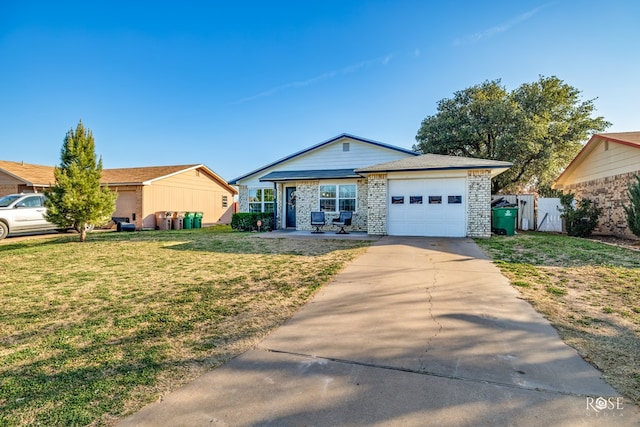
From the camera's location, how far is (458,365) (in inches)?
105

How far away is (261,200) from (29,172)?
52.9 feet

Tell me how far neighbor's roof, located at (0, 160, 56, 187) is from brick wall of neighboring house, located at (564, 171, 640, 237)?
92.5ft

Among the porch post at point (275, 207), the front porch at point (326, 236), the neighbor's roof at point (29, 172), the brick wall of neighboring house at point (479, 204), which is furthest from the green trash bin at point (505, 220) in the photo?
the neighbor's roof at point (29, 172)

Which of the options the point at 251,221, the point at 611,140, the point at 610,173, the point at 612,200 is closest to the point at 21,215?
the point at 251,221

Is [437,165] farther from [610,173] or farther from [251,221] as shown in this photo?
[251,221]

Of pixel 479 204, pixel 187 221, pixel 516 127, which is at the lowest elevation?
pixel 187 221

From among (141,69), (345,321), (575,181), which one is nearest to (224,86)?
(141,69)

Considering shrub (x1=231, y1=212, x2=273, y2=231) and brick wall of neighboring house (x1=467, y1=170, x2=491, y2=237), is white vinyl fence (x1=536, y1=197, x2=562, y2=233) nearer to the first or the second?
brick wall of neighboring house (x1=467, y1=170, x2=491, y2=237)

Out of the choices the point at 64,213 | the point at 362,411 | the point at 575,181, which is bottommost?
the point at 362,411

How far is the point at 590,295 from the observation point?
15.5 feet

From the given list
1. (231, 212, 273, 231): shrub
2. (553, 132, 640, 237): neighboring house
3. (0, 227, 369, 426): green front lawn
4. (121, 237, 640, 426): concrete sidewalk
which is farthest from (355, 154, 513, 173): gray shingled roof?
(121, 237, 640, 426): concrete sidewalk

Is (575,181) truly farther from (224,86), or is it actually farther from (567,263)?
(224,86)

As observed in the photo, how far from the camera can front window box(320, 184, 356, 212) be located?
14820 mm

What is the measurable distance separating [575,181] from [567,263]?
14.0 m
